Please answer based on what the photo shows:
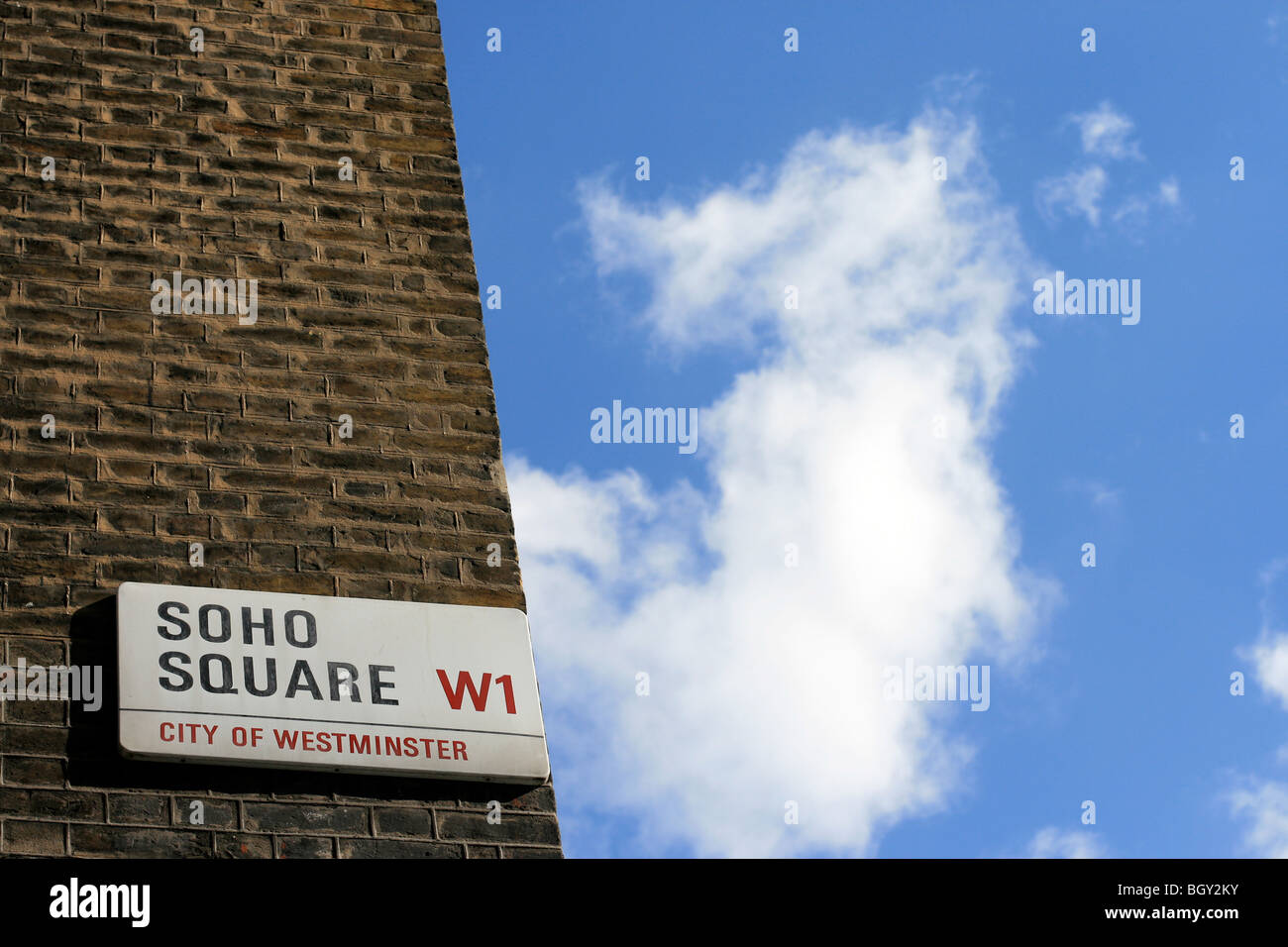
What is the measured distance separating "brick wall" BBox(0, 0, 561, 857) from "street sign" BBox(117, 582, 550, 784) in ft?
0.26

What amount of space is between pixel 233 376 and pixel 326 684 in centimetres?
126

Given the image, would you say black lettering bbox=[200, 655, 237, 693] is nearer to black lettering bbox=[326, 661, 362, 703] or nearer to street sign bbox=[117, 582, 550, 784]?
street sign bbox=[117, 582, 550, 784]

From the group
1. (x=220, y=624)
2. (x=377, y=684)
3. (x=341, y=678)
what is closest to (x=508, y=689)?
(x=377, y=684)

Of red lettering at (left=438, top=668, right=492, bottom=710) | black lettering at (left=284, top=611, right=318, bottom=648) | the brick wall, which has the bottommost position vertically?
red lettering at (left=438, top=668, right=492, bottom=710)

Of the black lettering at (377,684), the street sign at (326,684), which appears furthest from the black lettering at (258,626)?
the black lettering at (377,684)

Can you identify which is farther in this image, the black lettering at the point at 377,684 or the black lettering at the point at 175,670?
the black lettering at the point at 377,684

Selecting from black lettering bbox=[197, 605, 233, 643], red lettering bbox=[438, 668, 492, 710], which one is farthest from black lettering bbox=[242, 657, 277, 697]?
red lettering bbox=[438, 668, 492, 710]

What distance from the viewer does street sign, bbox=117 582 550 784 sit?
4848 mm

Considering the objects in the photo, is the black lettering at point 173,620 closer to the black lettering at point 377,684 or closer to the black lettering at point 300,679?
the black lettering at point 300,679

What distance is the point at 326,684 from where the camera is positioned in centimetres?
503

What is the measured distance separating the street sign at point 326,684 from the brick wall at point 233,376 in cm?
8

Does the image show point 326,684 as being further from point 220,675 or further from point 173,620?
point 173,620

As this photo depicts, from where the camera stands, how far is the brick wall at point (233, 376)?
482 centimetres
